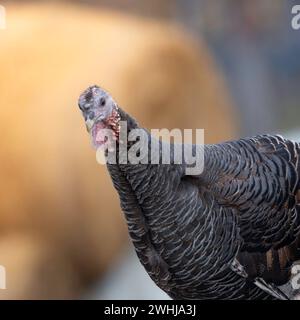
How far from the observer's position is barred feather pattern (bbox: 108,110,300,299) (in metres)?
0.87

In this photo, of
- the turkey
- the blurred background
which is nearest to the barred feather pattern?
the turkey

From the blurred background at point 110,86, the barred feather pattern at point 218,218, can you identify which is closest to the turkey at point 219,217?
the barred feather pattern at point 218,218

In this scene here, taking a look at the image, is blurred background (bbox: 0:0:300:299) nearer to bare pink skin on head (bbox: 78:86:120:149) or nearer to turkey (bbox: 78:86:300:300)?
turkey (bbox: 78:86:300:300)

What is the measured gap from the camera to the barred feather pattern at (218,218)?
87 cm

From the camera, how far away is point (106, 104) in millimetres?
801

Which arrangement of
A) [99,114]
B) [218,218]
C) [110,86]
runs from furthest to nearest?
[110,86]
[218,218]
[99,114]

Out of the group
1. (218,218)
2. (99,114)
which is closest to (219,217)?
(218,218)

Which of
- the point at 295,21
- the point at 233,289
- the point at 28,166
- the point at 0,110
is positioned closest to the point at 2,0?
the point at 0,110

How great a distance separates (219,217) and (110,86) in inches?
13.9

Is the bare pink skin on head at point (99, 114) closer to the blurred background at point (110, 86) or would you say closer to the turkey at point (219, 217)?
the turkey at point (219, 217)

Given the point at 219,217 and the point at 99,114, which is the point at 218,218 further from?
the point at 99,114

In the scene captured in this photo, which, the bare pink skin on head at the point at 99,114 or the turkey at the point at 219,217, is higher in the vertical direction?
the bare pink skin on head at the point at 99,114

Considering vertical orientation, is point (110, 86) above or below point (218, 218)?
above

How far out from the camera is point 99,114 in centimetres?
80
